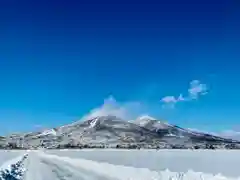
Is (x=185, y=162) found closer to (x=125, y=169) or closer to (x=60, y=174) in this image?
(x=125, y=169)

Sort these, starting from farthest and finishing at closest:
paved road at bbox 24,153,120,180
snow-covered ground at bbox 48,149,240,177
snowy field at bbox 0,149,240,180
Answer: snow-covered ground at bbox 48,149,240,177
paved road at bbox 24,153,120,180
snowy field at bbox 0,149,240,180

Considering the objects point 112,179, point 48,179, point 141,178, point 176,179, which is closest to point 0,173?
point 48,179

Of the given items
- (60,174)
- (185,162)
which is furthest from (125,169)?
(185,162)

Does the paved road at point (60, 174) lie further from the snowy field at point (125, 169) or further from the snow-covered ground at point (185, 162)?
the snow-covered ground at point (185, 162)

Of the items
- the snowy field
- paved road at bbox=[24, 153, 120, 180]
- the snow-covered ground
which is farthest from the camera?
the snow-covered ground

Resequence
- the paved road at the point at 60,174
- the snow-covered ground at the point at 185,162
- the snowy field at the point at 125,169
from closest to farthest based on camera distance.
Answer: the snowy field at the point at 125,169 < the paved road at the point at 60,174 < the snow-covered ground at the point at 185,162

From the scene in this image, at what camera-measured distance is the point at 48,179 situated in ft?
79.5

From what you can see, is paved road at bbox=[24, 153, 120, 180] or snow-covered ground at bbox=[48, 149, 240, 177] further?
snow-covered ground at bbox=[48, 149, 240, 177]

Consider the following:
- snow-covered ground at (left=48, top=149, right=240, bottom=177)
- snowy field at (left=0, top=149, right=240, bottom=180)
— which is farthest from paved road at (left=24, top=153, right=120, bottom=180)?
snow-covered ground at (left=48, top=149, right=240, bottom=177)

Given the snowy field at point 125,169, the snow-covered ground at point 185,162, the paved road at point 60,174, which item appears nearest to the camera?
the snowy field at point 125,169

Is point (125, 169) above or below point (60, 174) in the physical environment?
above

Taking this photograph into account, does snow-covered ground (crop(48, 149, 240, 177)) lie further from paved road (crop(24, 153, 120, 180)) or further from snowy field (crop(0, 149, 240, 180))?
paved road (crop(24, 153, 120, 180))

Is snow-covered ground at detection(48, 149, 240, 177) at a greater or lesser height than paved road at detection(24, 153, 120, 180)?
greater

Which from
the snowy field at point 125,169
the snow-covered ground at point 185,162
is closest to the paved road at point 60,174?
the snowy field at point 125,169
